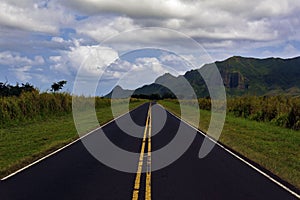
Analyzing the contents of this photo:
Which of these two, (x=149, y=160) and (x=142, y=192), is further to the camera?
(x=149, y=160)

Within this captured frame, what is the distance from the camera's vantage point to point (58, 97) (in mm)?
39000

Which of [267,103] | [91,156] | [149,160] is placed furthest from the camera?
[267,103]

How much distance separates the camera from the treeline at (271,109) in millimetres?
25656

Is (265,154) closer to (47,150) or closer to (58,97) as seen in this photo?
(47,150)

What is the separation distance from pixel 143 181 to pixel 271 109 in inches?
928

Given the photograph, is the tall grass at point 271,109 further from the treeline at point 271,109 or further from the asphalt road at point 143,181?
the asphalt road at point 143,181

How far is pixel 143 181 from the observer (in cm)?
914

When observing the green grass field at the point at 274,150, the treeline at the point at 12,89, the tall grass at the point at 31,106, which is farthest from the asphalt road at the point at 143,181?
the treeline at the point at 12,89

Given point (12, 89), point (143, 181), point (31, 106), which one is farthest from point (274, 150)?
point (12, 89)

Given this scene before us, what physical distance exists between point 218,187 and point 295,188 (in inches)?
73.7

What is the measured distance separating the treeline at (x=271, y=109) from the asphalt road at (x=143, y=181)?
1452 centimetres

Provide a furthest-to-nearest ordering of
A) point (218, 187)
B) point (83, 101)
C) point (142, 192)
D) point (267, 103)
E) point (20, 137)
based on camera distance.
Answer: point (83, 101), point (267, 103), point (20, 137), point (218, 187), point (142, 192)

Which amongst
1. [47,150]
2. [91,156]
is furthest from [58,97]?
[91,156]

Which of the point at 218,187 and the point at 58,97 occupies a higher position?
the point at 58,97
